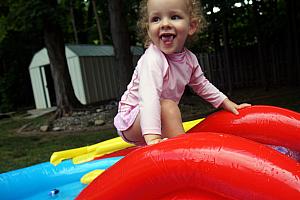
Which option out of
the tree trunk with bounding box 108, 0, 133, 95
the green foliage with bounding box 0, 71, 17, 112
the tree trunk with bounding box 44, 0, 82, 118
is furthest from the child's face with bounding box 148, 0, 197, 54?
the green foliage with bounding box 0, 71, 17, 112

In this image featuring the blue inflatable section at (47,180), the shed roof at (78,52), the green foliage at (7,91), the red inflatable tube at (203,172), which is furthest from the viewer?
the green foliage at (7,91)

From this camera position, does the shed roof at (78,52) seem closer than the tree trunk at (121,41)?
No

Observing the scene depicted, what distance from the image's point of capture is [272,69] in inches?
471

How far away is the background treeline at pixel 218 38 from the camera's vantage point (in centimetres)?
878

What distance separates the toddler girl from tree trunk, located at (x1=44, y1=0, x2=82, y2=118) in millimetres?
7813

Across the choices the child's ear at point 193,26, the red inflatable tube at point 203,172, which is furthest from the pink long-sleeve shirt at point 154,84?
the red inflatable tube at point 203,172

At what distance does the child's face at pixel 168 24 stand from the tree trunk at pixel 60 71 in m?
7.96

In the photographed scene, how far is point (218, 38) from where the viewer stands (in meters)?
14.4

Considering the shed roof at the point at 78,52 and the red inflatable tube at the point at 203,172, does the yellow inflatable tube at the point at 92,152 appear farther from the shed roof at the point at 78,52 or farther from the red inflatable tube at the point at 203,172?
the shed roof at the point at 78,52

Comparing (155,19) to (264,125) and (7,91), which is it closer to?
(264,125)

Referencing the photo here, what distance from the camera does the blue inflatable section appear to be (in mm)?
3068

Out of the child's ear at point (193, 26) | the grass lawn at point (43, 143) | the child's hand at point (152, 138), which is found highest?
the child's ear at point (193, 26)

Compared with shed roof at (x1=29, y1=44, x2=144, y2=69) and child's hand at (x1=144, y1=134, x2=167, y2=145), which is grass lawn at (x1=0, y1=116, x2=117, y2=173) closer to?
child's hand at (x1=144, y1=134, x2=167, y2=145)

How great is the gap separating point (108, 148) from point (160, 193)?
2.13 m
